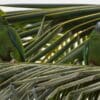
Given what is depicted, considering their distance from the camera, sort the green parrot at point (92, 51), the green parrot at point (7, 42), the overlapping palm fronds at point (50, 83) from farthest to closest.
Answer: the green parrot at point (7, 42), the green parrot at point (92, 51), the overlapping palm fronds at point (50, 83)

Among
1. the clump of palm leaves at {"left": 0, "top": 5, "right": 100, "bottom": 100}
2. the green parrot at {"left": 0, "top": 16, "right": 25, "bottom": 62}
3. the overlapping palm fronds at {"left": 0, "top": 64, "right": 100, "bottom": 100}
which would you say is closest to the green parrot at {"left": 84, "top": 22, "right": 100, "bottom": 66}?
the clump of palm leaves at {"left": 0, "top": 5, "right": 100, "bottom": 100}

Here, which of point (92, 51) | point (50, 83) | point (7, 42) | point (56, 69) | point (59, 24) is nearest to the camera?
point (50, 83)

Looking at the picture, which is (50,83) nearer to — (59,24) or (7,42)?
(59,24)

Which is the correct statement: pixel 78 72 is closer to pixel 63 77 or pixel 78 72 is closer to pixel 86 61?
pixel 63 77

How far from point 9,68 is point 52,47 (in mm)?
589

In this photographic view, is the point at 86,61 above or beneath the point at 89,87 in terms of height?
beneath

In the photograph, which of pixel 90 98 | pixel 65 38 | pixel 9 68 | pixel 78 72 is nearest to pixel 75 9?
pixel 65 38

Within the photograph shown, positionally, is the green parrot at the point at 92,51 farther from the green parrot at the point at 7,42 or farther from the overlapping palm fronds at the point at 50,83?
the overlapping palm fronds at the point at 50,83

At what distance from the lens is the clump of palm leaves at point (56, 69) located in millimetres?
1299

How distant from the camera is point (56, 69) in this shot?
5.05 ft

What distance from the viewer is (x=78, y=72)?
4.66 feet

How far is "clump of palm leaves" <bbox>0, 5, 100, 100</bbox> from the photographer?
1.30 meters

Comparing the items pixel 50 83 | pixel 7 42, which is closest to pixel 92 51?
pixel 7 42

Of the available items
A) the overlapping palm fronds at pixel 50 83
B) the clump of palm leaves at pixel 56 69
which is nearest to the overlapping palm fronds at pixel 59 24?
the clump of palm leaves at pixel 56 69
